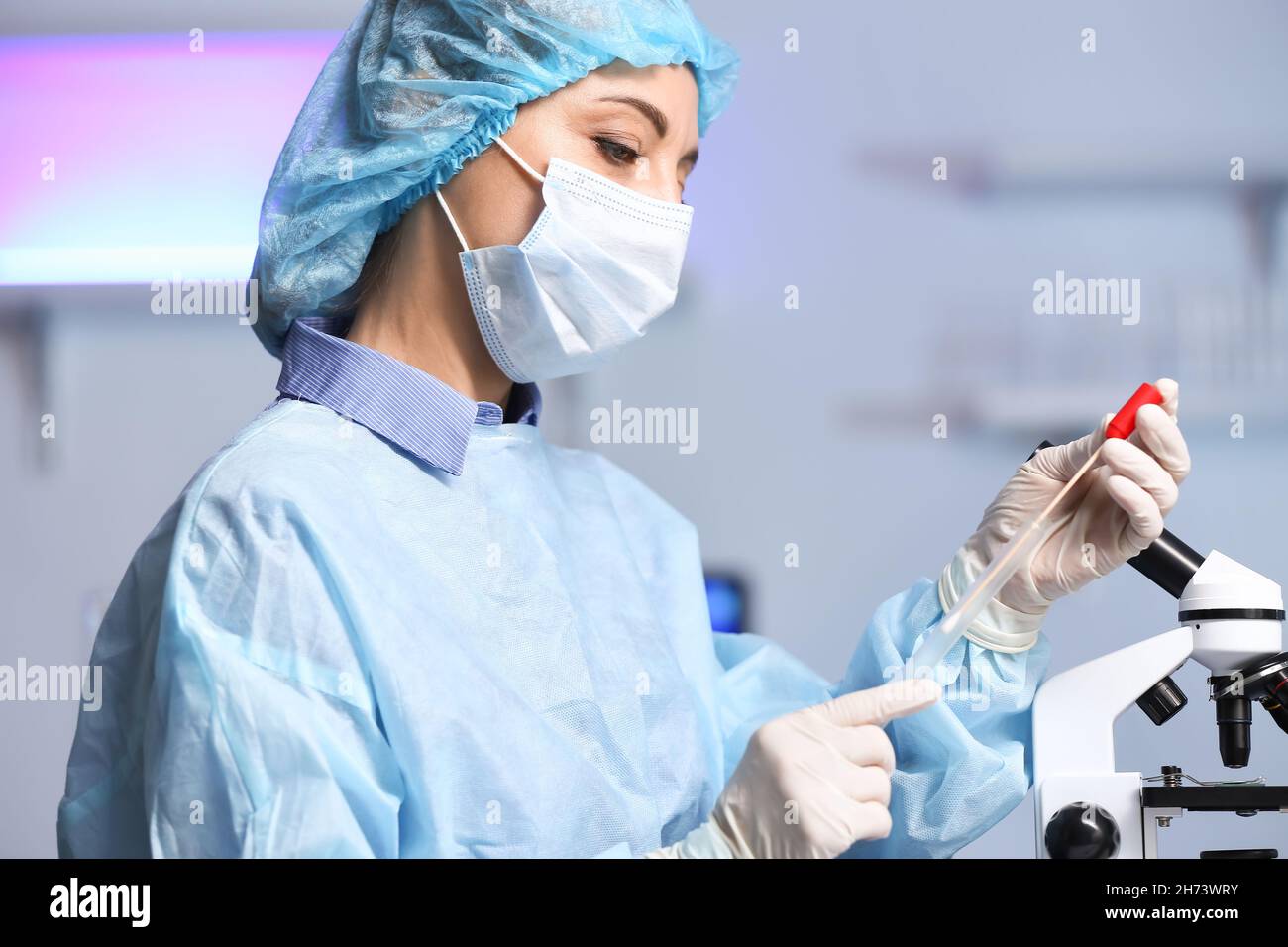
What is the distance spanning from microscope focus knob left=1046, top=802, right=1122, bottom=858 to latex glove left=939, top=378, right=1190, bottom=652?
178 mm

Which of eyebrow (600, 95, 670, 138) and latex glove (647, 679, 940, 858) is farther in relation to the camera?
eyebrow (600, 95, 670, 138)

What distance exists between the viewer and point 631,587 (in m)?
1.25

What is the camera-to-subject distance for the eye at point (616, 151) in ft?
3.79

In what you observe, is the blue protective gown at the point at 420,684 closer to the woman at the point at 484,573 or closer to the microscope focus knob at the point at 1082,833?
the woman at the point at 484,573

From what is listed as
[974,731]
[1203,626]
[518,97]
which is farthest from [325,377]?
[1203,626]

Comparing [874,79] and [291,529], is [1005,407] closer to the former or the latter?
[874,79]

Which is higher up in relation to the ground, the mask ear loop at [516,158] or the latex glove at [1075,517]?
the mask ear loop at [516,158]

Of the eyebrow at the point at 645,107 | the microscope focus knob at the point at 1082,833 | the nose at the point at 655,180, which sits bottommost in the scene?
the microscope focus knob at the point at 1082,833

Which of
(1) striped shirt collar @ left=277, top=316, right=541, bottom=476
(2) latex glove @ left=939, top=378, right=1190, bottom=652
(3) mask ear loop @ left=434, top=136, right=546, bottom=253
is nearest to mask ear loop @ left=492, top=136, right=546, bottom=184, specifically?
(3) mask ear loop @ left=434, top=136, right=546, bottom=253

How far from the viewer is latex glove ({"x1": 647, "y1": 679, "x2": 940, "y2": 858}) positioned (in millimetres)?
930

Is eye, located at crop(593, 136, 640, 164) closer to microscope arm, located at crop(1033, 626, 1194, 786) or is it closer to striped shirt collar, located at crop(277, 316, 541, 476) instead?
striped shirt collar, located at crop(277, 316, 541, 476)

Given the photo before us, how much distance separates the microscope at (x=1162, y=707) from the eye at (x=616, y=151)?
2.03 ft

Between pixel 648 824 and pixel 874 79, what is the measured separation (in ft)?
3.79

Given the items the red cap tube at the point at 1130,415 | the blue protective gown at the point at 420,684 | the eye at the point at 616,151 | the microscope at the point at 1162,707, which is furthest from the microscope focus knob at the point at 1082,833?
the eye at the point at 616,151
